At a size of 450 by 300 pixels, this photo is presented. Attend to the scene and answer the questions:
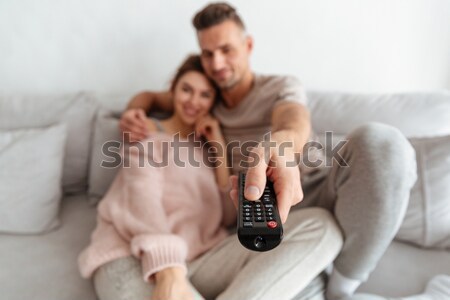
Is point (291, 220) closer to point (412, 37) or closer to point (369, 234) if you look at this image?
point (369, 234)

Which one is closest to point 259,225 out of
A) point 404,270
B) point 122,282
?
point 122,282

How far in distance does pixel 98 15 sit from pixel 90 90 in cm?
26

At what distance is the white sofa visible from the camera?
2.83 feet

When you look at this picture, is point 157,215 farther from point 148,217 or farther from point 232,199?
point 232,199

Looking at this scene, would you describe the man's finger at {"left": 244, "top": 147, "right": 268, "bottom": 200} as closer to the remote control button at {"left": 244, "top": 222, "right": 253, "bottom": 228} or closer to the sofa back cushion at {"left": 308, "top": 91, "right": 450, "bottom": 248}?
the remote control button at {"left": 244, "top": 222, "right": 253, "bottom": 228}

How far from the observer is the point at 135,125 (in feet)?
3.35

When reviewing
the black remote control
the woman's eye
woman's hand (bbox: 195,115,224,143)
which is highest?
the woman's eye

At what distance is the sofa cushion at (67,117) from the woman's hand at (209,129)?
0.36 metres

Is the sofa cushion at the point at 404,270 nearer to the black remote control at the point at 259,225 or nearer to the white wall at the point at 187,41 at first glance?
the black remote control at the point at 259,225

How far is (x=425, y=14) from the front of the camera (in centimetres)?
127

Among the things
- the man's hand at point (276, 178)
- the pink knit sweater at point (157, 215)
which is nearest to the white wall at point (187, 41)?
the pink knit sweater at point (157, 215)

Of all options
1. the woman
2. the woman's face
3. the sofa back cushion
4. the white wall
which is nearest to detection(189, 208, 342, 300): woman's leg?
the woman

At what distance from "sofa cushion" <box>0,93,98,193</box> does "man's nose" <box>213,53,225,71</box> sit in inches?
17.0

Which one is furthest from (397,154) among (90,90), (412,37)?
Answer: (90,90)
